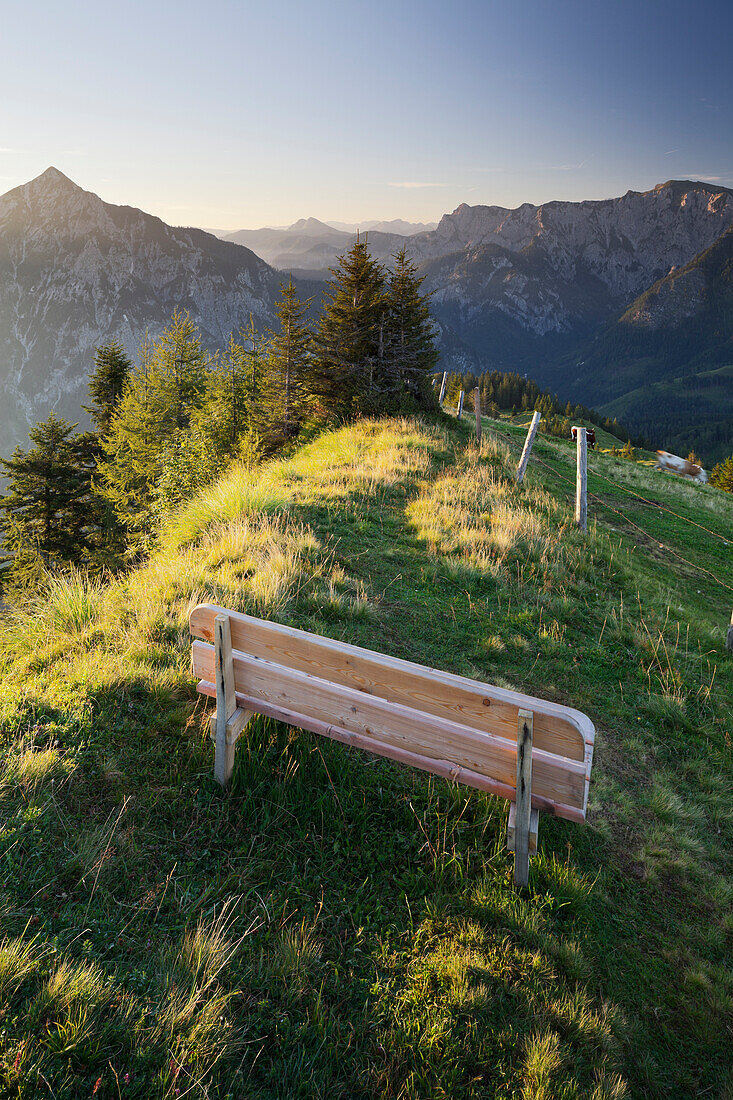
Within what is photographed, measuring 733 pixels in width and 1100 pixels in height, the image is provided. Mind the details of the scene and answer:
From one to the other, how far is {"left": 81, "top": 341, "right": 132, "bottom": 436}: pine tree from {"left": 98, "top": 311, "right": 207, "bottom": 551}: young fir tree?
14.4 ft

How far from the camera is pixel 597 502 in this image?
16125 mm

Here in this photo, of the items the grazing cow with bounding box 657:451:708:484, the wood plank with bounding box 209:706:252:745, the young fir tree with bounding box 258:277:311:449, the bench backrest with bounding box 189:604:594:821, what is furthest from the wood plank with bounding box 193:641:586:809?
the grazing cow with bounding box 657:451:708:484

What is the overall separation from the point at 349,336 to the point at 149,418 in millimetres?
12155

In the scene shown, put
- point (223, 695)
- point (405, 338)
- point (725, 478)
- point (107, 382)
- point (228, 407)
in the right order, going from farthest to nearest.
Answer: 1. point (725, 478)
2. point (107, 382)
3. point (228, 407)
4. point (405, 338)
5. point (223, 695)

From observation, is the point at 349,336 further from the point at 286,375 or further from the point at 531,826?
the point at 531,826

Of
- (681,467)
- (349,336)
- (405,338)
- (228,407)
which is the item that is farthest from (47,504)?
(681,467)

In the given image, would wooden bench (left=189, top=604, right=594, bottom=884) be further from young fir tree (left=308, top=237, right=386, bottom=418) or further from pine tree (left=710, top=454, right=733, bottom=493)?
pine tree (left=710, top=454, right=733, bottom=493)

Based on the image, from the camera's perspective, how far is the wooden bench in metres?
2.66

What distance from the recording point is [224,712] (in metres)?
3.34

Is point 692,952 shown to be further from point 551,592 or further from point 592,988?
point 551,592

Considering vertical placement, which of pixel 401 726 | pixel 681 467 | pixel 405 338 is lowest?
pixel 681 467

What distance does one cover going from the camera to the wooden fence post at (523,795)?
8.57 ft

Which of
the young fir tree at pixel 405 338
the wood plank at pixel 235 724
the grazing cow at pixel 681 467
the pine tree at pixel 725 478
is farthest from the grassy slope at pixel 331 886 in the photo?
the grazing cow at pixel 681 467

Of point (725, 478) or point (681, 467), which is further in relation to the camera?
point (681, 467)
